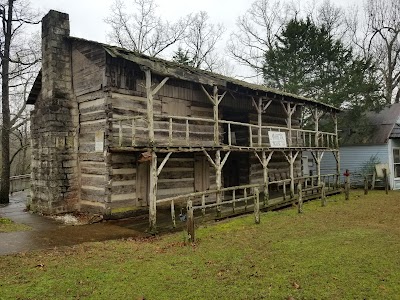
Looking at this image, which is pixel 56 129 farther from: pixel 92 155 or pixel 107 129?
pixel 107 129

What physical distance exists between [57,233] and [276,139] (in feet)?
38.3

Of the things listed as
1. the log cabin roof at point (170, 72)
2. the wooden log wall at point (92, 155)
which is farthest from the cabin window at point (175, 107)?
the wooden log wall at point (92, 155)

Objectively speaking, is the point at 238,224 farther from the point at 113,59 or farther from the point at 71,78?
the point at 71,78

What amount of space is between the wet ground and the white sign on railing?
7.86 m

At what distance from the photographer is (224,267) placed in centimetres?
705

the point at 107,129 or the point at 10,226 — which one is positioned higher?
the point at 107,129

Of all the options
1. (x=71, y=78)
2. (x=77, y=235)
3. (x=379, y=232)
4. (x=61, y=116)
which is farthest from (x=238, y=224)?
Result: (x=71, y=78)

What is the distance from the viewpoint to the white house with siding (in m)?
24.9

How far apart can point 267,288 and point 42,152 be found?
474 inches

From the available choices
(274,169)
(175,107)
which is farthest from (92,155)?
(274,169)

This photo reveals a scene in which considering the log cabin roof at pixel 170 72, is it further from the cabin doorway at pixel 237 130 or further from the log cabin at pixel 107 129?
the cabin doorway at pixel 237 130

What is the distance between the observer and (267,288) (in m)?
5.92

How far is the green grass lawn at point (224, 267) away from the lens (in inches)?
227

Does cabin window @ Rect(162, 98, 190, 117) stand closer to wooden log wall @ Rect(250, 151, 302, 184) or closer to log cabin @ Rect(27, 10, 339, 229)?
log cabin @ Rect(27, 10, 339, 229)
